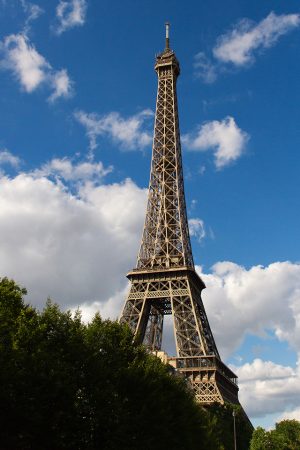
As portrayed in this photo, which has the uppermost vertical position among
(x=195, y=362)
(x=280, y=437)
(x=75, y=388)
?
(x=195, y=362)

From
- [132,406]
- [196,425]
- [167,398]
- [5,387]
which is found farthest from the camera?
[196,425]

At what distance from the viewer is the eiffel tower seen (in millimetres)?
81250

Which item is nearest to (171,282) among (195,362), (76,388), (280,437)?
(195,362)

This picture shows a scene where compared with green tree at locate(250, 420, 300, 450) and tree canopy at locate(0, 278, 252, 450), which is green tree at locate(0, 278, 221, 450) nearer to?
tree canopy at locate(0, 278, 252, 450)

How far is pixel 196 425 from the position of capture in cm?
4875

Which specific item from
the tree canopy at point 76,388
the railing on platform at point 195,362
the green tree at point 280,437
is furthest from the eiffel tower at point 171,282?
the tree canopy at point 76,388

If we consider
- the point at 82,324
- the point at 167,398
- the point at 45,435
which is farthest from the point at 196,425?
the point at 45,435

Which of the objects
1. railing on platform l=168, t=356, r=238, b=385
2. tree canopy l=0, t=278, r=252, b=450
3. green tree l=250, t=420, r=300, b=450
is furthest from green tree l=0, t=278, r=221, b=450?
green tree l=250, t=420, r=300, b=450

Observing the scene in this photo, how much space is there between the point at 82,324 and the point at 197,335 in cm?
4672

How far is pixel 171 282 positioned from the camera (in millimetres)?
89562

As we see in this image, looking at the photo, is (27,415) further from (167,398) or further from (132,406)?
(167,398)

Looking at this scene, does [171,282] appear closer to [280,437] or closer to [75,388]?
[280,437]

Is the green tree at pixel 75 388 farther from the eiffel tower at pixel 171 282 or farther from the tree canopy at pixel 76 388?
the eiffel tower at pixel 171 282

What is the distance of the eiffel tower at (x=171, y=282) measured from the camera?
267 ft
